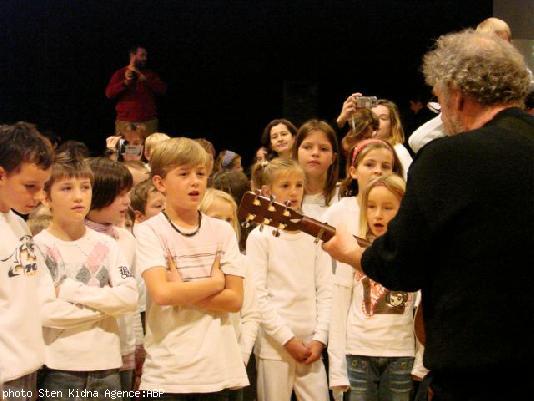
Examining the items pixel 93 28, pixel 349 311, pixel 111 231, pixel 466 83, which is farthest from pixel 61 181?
pixel 93 28

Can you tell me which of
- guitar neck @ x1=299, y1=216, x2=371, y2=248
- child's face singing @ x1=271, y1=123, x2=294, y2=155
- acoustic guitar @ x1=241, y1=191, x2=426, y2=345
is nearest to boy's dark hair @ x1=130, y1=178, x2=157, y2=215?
acoustic guitar @ x1=241, y1=191, x2=426, y2=345

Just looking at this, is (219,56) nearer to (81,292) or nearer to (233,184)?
(233,184)

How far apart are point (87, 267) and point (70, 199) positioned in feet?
0.92

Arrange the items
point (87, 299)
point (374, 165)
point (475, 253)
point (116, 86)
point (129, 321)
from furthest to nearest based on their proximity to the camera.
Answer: point (116, 86)
point (374, 165)
point (129, 321)
point (87, 299)
point (475, 253)

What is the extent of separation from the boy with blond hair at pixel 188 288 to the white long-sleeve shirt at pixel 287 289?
56 cm

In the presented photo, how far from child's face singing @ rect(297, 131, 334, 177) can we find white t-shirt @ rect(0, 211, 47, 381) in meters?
2.08

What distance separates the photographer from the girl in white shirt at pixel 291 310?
3.90 m

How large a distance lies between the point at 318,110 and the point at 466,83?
6.44m

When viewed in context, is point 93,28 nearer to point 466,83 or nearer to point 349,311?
point 349,311

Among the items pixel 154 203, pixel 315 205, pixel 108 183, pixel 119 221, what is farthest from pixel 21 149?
pixel 315 205

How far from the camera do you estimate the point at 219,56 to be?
29.5 ft

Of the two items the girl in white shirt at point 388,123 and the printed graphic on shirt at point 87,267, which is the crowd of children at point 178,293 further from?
the girl in white shirt at point 388,123

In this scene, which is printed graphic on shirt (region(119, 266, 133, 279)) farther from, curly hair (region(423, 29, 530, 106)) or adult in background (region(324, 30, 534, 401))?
curly hair (region(423, 29, 530, 106))

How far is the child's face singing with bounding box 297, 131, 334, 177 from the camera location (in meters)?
4.71
